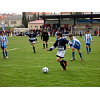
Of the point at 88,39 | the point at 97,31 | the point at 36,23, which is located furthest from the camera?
the point at 36,23

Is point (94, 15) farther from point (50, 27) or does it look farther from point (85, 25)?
point (50, 27)

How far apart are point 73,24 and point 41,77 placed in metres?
49.1

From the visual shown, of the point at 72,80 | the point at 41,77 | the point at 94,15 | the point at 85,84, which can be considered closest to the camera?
the point at 85,84

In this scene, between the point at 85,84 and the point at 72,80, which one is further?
the point at 72,80

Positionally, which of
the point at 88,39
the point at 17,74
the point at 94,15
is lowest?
the point at 17,74

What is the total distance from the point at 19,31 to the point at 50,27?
10.2 m

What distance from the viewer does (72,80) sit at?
6.60 meters

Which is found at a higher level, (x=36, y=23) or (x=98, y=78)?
(x=36, y=23)

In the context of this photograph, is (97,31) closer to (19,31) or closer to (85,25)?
(85,25)

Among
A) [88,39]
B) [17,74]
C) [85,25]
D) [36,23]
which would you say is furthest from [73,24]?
[17,74]

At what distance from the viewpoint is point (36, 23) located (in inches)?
2518

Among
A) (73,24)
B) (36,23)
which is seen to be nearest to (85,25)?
(73,24)

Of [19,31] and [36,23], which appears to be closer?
[19,31]

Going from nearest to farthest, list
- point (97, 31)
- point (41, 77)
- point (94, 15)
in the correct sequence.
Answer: point (41, 77), point (97, 31), point (94, 15)
